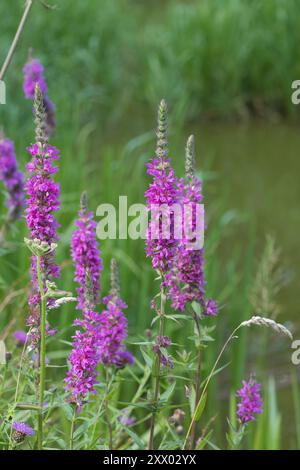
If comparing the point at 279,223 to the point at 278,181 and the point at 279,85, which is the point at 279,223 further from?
the point at 279,85

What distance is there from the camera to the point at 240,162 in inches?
271

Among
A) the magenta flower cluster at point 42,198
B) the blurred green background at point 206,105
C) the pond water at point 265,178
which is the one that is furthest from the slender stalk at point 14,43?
the pond water at point 265,178

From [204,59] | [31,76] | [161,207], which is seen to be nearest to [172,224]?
[161,207]

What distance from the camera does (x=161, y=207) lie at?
1.47 metres

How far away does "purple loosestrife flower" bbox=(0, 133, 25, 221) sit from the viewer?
94.7 inches

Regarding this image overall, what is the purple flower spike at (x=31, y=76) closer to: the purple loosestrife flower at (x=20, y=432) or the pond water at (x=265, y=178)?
the purple loosestrife flower at (x=20, y=432)

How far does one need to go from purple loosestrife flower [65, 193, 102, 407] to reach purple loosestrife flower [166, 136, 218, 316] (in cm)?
15

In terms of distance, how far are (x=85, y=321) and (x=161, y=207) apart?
0.84ft

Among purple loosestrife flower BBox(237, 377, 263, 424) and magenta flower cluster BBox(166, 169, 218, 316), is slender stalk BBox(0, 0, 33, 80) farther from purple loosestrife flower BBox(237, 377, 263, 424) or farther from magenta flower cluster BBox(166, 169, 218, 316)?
purple loosestrife flower BBox(237, 377, 263, 424)

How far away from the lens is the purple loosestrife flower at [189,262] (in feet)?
5.01

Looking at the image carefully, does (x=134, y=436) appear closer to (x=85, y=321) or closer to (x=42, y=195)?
(x=85, y=321)

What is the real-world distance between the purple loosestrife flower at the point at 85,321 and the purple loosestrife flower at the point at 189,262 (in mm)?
146

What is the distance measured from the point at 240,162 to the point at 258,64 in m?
1.27
